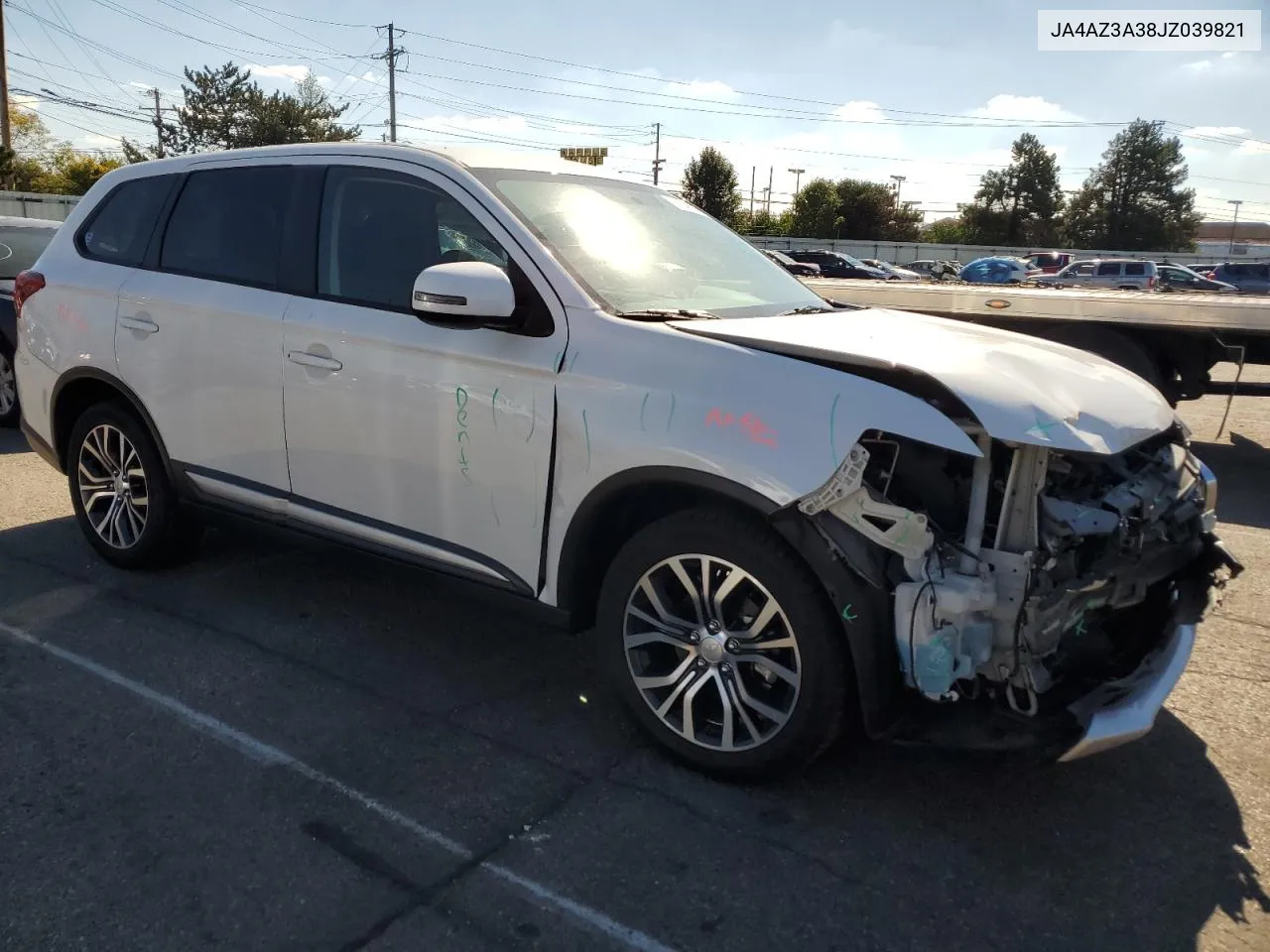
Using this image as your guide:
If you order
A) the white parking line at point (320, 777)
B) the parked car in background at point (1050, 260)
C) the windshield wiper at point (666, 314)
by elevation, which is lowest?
the white parking line at point (320, 777)

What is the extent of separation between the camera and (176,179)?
4680 millimetres

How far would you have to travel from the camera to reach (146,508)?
480 centimetres

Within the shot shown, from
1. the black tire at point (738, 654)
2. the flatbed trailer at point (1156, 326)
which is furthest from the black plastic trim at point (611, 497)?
the flatbed trailer at point (1156, 326)

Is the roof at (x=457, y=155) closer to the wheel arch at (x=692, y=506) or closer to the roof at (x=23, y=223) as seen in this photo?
the wheel arch at (x=692, y=506)

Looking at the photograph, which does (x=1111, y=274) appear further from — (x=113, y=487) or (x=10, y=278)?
(x=113, y=487)

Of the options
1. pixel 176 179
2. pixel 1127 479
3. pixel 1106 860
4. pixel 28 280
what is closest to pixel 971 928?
pixel 1106 860

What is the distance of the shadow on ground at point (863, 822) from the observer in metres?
2.59

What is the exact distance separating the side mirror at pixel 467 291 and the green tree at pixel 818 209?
66954 millimetres

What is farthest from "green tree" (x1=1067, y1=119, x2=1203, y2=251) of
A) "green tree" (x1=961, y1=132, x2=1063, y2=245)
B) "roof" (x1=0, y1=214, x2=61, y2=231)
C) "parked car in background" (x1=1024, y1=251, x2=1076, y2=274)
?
"roof" (x1=0, y1=214, x2=61, y2=231)

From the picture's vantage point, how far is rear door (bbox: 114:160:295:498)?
13.4ft

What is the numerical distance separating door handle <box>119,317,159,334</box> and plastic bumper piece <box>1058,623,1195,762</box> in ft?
13.0

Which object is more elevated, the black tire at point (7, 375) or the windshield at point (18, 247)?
the windshield at point (18, 247)

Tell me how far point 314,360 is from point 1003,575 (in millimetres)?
2590

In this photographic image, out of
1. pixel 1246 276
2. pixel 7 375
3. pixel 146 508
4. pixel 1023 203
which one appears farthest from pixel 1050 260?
pixel 146 508
